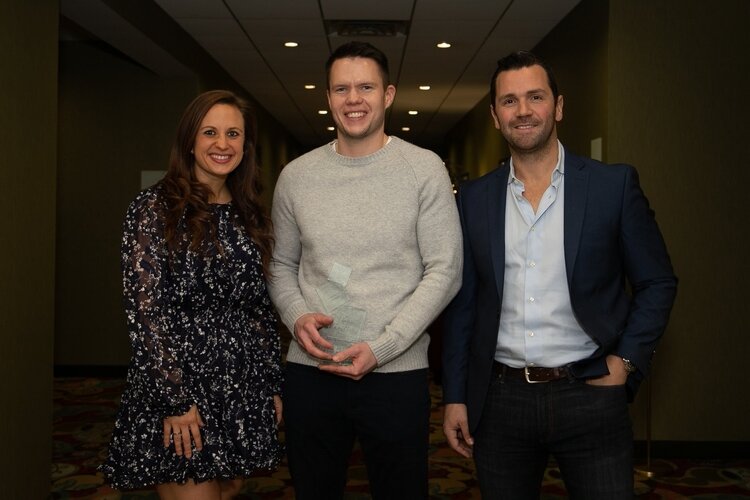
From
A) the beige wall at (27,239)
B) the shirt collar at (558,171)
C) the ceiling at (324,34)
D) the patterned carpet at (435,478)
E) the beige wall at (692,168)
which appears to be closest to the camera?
the shirt collar at (558,171)

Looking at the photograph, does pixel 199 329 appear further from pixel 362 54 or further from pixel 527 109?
pixel 527 109

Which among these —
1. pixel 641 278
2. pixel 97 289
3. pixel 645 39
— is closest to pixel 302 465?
pixel 641 278

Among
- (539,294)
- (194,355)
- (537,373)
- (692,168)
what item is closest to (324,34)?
(692,168)

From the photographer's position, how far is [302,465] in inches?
87.0

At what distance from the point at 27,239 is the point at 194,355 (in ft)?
5.90

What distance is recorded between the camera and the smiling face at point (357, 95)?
2.16 m

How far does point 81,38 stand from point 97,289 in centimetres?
231

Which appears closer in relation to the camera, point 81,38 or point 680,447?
point 680,447

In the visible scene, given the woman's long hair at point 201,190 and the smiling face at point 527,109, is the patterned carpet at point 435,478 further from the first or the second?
the smiling face at point 527,109

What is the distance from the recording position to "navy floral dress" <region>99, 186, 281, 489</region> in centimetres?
212

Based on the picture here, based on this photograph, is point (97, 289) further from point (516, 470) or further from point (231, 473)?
point (516, 470)

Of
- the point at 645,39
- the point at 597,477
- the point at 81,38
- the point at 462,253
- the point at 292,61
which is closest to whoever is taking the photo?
the point at 597,477

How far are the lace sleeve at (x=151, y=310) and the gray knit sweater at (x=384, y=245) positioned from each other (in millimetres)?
331

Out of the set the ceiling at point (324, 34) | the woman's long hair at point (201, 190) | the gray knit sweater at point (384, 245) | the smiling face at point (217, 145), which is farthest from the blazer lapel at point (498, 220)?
the ceiling at point (324, 34)
